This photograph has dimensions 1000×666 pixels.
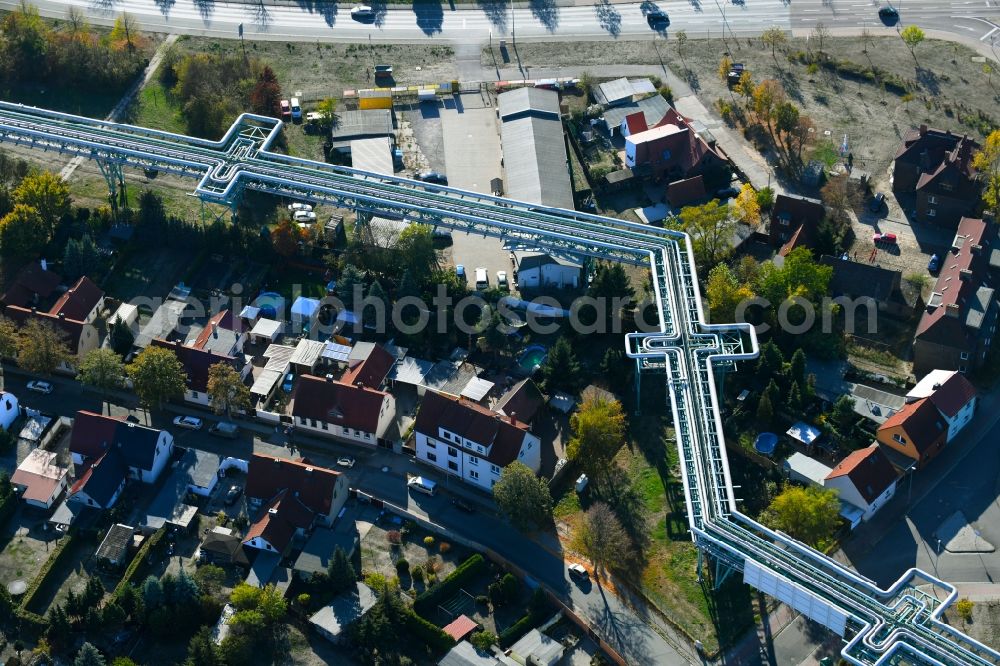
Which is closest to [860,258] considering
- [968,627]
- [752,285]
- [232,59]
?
[752,285]

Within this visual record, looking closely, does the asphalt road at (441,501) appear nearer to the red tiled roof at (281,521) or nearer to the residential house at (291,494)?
the residential house at (291,494)

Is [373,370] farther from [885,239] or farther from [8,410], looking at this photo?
[885,239]

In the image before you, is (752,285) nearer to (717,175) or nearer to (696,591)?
(717,175)

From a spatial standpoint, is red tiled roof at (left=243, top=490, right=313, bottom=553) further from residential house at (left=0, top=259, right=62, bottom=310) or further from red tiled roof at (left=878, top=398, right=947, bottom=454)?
red tiled roof at (left=878, top=398, right=947, bottom=454)

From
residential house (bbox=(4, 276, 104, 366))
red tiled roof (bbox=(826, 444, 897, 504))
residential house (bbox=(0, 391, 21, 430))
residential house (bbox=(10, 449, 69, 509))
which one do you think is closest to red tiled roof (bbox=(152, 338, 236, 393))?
residential house (bbox=(4, 276, 104, 366))

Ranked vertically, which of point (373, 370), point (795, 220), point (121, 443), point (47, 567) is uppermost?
point (795, 220)

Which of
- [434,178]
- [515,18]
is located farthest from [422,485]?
[515,18]

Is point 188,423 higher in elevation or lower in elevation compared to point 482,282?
lower

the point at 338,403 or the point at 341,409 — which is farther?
the point at 338,403

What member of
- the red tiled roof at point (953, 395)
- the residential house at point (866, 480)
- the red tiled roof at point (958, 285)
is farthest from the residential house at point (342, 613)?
the red tiled roof at point (958, 285)
